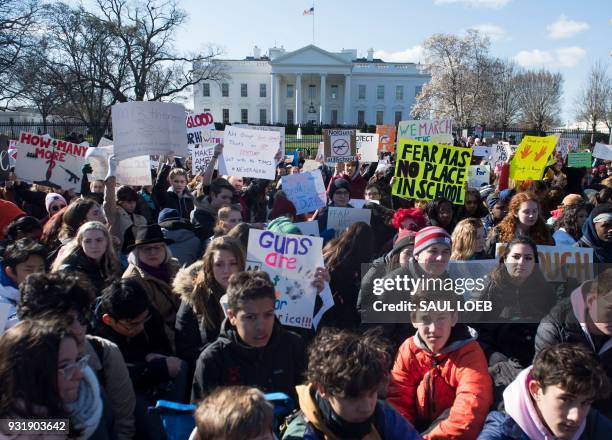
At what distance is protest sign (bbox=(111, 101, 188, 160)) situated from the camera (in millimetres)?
7105

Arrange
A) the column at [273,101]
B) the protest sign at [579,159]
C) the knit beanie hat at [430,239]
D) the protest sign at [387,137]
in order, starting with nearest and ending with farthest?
the knit beanie hat at [430,239] → the protest sign at [579,159] → the protest sign at [387,137] → the column at [273,101]

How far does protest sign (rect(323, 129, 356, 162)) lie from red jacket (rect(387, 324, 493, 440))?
909 cm

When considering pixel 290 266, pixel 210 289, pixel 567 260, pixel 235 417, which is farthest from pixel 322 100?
pixel 235 417

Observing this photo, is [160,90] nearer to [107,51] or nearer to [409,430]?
[107,51]

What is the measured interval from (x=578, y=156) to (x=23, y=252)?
14660mm

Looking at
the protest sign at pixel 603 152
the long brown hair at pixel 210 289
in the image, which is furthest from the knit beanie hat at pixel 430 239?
the protest sign at pixel 603 152

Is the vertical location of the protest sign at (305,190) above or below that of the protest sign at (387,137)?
below

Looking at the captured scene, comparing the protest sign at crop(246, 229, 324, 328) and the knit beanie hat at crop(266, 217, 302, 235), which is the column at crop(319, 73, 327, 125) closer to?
the knit beanie hat at crop(266, 217, 302, 235)

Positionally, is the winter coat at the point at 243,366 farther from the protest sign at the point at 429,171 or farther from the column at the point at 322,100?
the column at the point at 322,100

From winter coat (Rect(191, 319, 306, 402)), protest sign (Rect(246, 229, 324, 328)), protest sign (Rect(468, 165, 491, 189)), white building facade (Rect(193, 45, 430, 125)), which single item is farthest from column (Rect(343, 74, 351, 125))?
winter coat (Rect(191, 319, 306, 402))

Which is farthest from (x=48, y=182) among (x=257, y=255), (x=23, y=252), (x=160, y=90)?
(x=160, y=90)

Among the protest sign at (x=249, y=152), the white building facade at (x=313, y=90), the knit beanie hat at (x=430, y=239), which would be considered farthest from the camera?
the white building facade at (x=313, y=90)

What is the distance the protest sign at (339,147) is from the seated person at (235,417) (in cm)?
1015

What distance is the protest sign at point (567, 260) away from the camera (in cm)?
488
